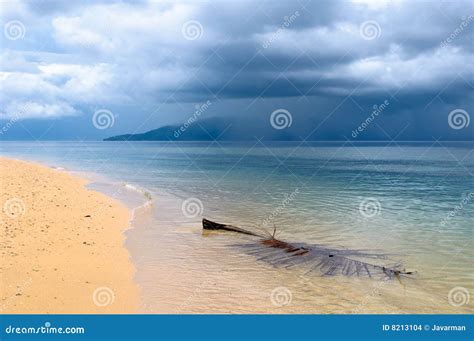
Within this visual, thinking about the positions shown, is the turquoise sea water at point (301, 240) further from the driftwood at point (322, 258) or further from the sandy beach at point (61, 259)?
the sandy beach at point (61, 259)

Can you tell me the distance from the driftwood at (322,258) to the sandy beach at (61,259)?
182 inches

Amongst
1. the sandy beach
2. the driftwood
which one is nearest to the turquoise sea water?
the driftwood

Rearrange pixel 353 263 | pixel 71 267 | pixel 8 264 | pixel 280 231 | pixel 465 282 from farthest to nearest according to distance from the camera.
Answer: pixel 280 231 → pixel 353 263 → pixel 465 282 → pixel 71 267 → pixel 8 264

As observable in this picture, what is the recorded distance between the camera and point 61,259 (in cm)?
1173

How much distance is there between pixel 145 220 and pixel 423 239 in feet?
38.9

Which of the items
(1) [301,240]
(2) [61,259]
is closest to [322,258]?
(1) [301,240]

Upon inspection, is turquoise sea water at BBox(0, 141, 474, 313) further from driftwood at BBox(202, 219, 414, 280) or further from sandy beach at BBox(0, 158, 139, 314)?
sandy beach at BBox(0, 158, 139, 314)

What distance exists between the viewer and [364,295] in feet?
35.8

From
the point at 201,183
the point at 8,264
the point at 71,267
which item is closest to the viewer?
the point at 8,264

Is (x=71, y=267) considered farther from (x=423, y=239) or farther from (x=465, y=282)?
(x=423, y=239)

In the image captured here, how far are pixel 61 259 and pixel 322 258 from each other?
7793mm

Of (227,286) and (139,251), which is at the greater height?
(139,251)

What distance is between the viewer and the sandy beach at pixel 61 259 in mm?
9156
